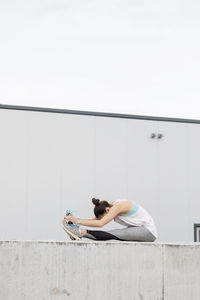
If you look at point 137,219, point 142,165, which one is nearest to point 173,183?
point 142,165

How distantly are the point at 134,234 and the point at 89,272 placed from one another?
75cm

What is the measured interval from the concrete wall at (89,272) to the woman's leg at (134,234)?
1.07 feet

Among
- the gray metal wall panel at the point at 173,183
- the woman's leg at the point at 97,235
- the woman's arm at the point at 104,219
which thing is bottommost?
the woman's leg at the point at 97,235

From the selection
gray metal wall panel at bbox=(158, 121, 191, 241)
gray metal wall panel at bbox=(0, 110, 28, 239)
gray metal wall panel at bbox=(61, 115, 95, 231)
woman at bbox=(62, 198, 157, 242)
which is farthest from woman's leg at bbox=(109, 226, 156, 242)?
gray metal wall panel at bbox=(158, 121, 191, 241)

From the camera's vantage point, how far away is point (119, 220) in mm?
7062

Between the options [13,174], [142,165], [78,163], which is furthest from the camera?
[142,165]

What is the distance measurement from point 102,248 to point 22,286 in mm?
917

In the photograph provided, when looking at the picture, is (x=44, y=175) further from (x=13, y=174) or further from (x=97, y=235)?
(x=97, y=235)

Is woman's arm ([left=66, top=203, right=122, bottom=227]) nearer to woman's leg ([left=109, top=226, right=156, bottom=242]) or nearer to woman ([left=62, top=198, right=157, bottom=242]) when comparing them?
woman ([left=62, top=198, right=157, bottom=242])

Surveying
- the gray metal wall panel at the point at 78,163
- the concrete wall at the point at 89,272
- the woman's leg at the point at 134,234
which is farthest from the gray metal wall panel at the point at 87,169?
Result: the concrete wall at the point at 89,272

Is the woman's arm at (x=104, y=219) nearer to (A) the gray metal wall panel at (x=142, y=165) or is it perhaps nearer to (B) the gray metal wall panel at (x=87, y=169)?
(B) the gray metal wall panel at (x=87, y=169)

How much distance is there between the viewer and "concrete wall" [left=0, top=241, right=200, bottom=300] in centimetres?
636

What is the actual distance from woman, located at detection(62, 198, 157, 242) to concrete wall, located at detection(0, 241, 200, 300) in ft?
1.08

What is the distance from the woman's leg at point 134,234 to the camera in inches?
269
